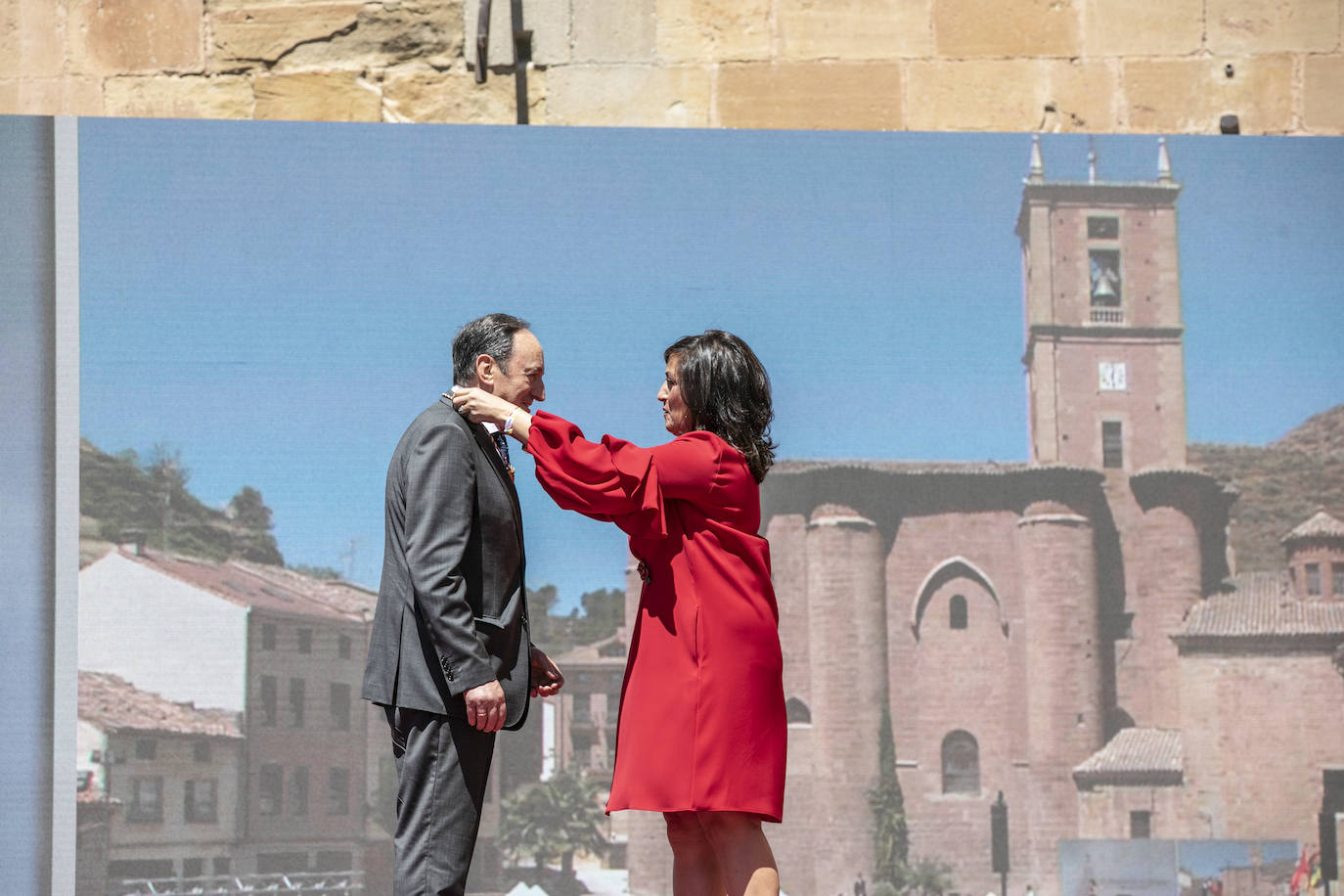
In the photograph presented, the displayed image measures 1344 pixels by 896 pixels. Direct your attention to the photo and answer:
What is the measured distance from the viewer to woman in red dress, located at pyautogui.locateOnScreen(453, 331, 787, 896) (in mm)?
2762

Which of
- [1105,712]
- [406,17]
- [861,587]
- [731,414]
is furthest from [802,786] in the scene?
[731,414]

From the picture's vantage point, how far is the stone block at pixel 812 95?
20.0 ft

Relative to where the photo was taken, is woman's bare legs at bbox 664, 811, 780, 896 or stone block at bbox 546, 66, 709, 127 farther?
stone block at bbox 546, 66, 709, 127

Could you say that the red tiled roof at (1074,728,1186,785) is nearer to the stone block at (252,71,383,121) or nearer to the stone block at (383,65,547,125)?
the stone block at (383,65,547,125)

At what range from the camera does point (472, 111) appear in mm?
6055

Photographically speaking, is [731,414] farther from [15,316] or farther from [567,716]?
[567,716]

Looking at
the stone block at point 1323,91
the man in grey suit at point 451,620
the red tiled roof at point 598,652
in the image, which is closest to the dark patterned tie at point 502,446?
the man in grey suit at point 451,620

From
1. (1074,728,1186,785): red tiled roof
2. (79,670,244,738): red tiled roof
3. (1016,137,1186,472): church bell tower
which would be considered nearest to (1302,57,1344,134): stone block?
(1016,137,1186,472): church bell tower

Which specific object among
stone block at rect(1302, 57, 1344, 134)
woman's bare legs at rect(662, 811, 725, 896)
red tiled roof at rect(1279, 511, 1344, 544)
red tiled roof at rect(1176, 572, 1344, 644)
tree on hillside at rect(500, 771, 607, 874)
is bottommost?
tree on hillside at rect(500, 771, 607, 874)

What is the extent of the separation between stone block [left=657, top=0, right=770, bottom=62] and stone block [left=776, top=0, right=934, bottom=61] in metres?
0.09

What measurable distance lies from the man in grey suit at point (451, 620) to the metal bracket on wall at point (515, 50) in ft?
10.8

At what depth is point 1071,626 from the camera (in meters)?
8.38

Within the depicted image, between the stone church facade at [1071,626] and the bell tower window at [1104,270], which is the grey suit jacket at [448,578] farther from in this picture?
the bell tower window at [1104,270]

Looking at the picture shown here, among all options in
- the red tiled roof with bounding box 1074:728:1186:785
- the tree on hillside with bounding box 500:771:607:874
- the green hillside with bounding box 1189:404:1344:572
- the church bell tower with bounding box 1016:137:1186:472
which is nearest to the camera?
the green hillside with bounding box 1189:404:1344:572
